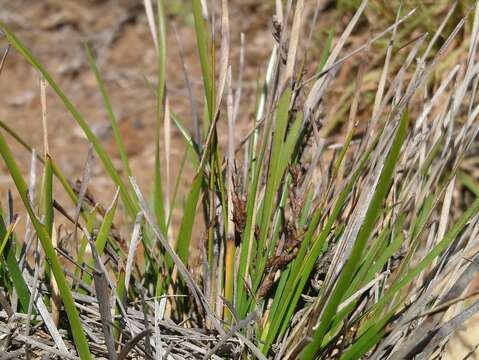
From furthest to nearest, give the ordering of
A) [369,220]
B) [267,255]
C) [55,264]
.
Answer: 1. [267,255]
2. [55,264]
3. [369,220]

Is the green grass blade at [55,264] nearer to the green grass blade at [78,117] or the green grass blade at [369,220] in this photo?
the green grass blade at [78,117]

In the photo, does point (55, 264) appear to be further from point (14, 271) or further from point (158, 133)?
point (158, 133)

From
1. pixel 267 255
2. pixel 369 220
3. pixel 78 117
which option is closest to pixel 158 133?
pixel 78 117

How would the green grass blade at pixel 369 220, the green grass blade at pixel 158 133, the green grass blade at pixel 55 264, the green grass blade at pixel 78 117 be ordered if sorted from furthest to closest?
the green grass blade at pixel 158 133 < the green grass blade at pixel 78 117 < the green grass blade at pixel 55 264 < the green grass blade at pixel 369 220

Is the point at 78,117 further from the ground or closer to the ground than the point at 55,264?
further from the ground

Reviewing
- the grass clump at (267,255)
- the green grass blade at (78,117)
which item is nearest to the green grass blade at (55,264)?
the grass clump at (267,255)

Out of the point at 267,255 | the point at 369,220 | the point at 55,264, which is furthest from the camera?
the point at 267,255

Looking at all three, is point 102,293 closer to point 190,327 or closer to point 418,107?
point 190,327

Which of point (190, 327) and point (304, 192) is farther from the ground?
point (304, 192)

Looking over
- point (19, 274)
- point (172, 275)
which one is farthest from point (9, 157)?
point (172, 275)

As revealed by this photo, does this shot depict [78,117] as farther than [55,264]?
Yes

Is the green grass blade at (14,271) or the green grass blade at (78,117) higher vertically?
the green grass blade at (78,117)
